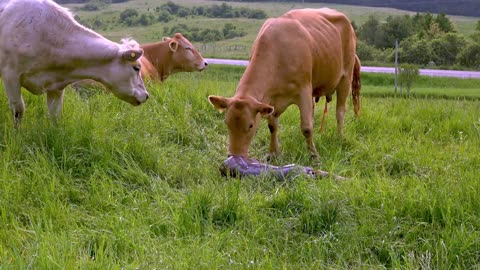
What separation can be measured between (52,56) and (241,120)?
233cm

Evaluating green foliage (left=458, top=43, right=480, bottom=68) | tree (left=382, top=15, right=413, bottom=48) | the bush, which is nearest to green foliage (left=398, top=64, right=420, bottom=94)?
green foliage (left=458, top=43, right=480, bottom=68)

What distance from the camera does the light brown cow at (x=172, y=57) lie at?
1239 centimetres

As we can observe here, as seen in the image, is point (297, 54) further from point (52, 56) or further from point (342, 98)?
point (52, 56)

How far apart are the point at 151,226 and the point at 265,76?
253cm

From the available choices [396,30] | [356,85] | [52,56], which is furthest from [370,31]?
[52,56]

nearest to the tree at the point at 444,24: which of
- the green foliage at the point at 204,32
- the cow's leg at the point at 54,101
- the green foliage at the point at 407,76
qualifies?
the green foliage at the point at 407,76

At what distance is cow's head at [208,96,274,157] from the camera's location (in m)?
5.78

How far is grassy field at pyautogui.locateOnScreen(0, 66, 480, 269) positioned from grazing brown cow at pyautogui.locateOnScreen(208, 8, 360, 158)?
521 mm

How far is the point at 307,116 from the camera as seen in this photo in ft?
21.9

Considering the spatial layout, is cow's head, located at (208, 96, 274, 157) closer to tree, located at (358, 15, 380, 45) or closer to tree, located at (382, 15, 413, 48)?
tree, located at (382, 15, 413, 48)

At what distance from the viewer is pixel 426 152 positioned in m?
6.73

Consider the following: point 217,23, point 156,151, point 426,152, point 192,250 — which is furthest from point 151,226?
point 217,23

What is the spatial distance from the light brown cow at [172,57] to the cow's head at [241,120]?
6471mm

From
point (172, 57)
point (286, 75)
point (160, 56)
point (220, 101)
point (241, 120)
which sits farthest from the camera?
point (172, 57)
